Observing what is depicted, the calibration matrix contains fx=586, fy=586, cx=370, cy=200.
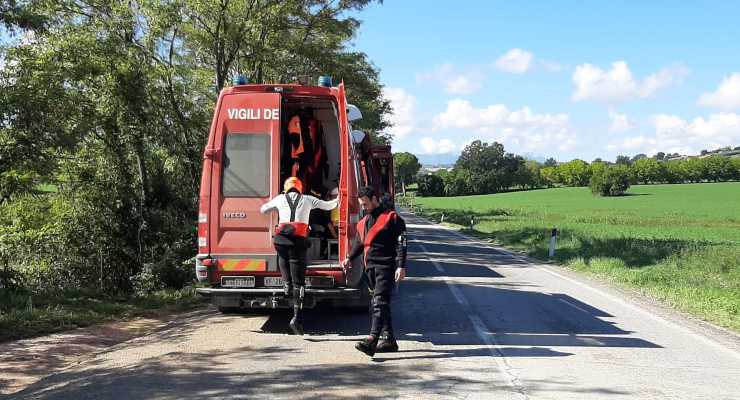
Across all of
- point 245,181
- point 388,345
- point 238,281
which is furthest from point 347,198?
point 388,345

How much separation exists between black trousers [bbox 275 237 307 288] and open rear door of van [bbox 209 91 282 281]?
28 centimetres

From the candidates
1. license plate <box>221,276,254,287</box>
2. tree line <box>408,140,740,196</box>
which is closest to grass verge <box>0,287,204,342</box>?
license plate <box>221,276,254,287</box>

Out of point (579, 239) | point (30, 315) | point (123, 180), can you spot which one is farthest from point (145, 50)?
point (579, 239)

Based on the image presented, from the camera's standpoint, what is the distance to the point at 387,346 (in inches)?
255

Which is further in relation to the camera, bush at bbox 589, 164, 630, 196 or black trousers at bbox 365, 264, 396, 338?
bush at bbox 589, 164, 630, 196

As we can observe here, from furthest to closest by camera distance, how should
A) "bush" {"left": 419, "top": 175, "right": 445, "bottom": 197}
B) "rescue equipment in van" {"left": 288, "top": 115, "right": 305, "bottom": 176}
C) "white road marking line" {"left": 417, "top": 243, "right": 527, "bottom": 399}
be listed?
1. "bush" {"left": 419, "top": 175, "right": 445, "bottom": 197}
2. "rescue equipment in van" {"left": 288, "top": 115, "right": 305, "bottom": 176}
3. "white road marking line" {"left": 417, "top": 243, "right": 527, "bottom": 399}

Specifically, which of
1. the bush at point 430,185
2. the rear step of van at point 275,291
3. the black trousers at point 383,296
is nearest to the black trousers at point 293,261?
the rear step of van at point 275,291

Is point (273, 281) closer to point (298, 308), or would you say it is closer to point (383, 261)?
point (298, 308)

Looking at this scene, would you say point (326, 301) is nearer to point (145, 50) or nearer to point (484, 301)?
point (484, 301)

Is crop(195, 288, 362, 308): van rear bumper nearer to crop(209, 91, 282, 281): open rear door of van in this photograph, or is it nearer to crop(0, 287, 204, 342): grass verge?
crop(209, 91, 282, 281): open rear door of van

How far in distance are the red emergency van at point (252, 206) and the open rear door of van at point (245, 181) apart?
0.04ft

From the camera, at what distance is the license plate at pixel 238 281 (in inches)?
284

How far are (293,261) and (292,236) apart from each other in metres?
0.30

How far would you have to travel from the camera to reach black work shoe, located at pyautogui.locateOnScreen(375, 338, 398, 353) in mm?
6480
